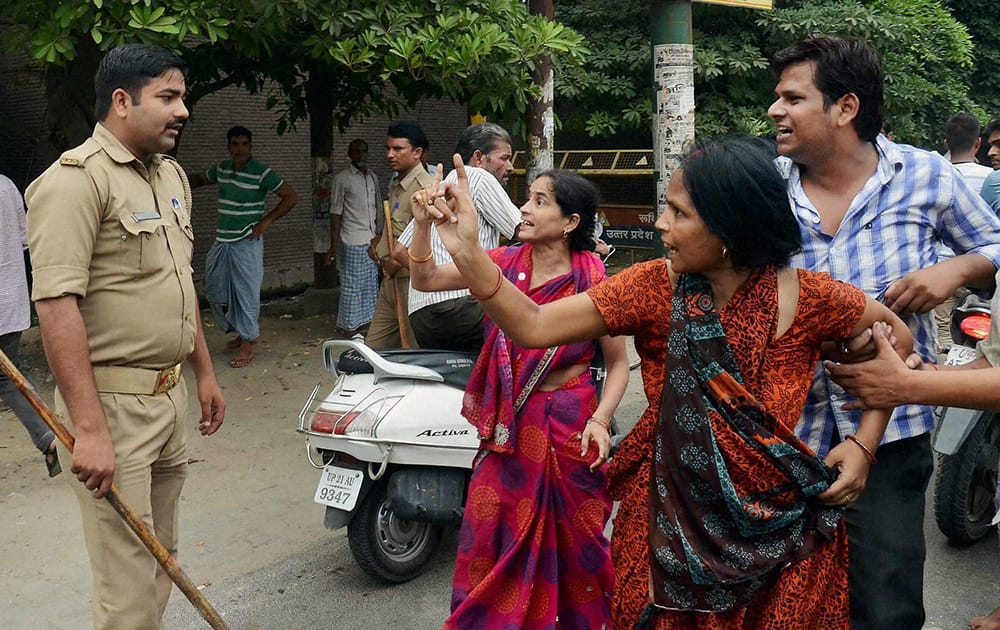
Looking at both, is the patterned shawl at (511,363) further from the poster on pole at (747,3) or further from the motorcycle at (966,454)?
the poster on pole at (747,3)

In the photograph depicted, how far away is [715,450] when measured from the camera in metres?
2.01

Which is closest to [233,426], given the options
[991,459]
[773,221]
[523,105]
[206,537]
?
[206,537]

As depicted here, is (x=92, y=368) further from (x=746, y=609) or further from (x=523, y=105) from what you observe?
(x=523, y=105)

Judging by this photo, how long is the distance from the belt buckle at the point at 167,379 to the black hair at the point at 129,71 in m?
0.76

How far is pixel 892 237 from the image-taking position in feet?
8.11

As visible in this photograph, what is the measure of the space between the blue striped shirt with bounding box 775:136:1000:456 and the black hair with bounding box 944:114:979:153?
444 cm

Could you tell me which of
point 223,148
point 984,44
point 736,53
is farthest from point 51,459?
point 984,44

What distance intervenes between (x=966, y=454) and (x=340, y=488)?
9.17ft

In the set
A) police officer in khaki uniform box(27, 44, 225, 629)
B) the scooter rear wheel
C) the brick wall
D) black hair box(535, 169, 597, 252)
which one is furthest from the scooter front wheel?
the brick wall

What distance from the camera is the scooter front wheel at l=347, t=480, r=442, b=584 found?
3854mm

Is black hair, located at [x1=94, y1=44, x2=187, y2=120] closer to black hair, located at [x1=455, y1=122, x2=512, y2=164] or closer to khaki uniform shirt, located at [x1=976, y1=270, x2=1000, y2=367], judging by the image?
black hair, located at [x1=455, y1=122, x2=512, y2=164]

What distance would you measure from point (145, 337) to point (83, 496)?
18.7 inches

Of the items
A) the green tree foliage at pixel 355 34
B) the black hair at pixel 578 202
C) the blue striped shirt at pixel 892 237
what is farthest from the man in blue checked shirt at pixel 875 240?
the green tree foliage at pixel 355 34

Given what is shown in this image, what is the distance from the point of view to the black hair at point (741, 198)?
2.03 meters
